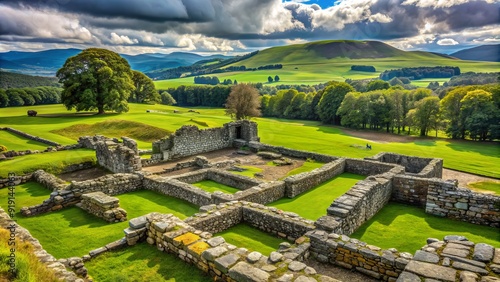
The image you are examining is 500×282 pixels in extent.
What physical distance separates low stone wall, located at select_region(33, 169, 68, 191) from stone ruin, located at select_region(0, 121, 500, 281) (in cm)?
7

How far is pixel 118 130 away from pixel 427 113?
156 feet

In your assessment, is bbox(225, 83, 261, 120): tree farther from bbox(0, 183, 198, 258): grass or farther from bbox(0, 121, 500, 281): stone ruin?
bbox(0, 183, 198, 258): grass

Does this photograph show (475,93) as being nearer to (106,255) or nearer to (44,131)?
(106,255)

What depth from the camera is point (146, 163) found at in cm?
2352

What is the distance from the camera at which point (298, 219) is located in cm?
1024

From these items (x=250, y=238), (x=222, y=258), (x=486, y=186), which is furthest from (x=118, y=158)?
(x=486, y=186)

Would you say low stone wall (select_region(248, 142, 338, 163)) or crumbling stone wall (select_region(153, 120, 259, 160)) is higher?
crumbling stone wall (select_region(153, 120, 259, 160))

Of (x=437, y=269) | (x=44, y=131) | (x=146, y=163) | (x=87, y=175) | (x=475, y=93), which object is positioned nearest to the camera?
(x=437, y=269)

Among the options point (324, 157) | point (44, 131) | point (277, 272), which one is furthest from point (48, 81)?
point (277, 272)

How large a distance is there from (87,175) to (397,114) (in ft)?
176

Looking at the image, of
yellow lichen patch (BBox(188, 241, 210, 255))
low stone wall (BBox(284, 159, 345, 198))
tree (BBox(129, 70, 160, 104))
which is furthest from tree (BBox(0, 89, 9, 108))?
yellow lichen patch (BBox(188, 241, 210, 255))

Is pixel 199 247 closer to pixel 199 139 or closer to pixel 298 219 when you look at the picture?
pixel 298 219

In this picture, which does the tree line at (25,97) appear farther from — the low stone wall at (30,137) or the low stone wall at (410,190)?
the low stone wall at (410,190)

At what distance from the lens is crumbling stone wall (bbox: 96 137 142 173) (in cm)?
1833
